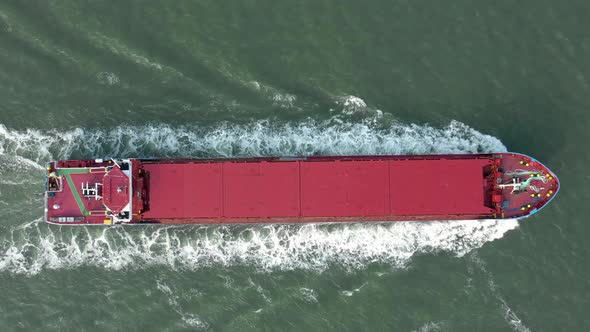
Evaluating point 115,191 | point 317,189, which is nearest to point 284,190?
point 317,189

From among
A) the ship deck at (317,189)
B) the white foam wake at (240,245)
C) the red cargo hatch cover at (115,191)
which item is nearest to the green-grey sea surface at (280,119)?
the white foam wake at (240,245)

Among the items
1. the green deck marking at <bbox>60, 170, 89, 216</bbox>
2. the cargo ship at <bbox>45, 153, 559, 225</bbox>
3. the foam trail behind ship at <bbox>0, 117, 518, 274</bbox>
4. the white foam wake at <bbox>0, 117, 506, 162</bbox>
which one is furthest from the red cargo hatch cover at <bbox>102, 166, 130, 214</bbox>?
the white foam wake at <bbox>0, 117, 506, 162</bbox>

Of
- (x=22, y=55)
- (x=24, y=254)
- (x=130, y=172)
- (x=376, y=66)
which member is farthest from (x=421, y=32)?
(x=24, y=254)

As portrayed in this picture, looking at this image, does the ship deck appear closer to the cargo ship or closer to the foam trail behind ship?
the cargo ship

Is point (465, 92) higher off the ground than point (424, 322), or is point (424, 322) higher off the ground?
point (465, 92)

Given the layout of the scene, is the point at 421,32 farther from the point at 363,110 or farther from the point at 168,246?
the point at 168,246

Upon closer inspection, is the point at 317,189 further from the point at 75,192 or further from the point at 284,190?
the point at 75,192
